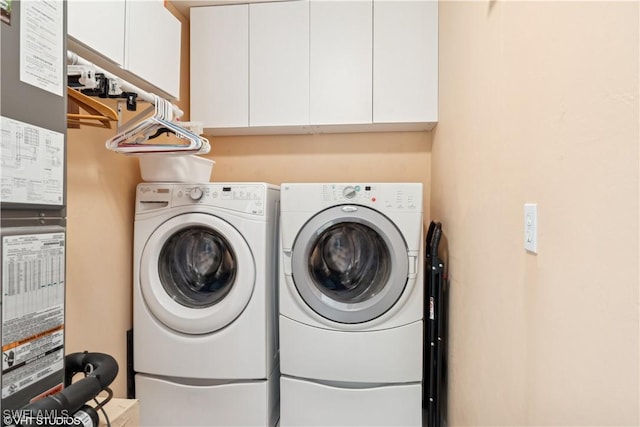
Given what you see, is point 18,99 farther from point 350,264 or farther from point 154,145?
point 350,264

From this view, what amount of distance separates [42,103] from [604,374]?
108 centimetres

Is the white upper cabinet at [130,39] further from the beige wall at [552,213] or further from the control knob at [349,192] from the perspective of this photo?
the beige wall at [552,213]

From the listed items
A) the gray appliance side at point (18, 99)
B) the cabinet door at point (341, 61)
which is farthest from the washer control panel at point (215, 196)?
the gray appliance side at point (18, 99)

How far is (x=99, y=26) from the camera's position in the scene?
49.0 inches

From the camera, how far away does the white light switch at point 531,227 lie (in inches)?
32.1

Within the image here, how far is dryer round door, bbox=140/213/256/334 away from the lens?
166 cm

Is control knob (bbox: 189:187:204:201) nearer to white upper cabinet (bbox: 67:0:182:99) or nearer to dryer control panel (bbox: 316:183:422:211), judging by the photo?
white upper cabinet (bbox: 67:0:182:99)

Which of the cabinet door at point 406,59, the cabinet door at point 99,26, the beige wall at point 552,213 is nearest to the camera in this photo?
the beige wall at point 552,213

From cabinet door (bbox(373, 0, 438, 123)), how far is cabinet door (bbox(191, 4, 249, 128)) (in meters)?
0.77

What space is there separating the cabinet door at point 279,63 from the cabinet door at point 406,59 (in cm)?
41

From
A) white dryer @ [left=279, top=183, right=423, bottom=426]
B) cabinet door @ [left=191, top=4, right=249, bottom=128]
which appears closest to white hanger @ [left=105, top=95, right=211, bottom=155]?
white dryer @ [left=279, top=183, right=423, bottom=426]

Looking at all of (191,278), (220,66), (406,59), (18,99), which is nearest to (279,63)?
(220,66)

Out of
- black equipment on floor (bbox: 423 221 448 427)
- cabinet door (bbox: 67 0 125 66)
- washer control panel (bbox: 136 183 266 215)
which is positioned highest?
cabinet door (bbox: 67 0 125 66)

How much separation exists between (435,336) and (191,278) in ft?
3.93
